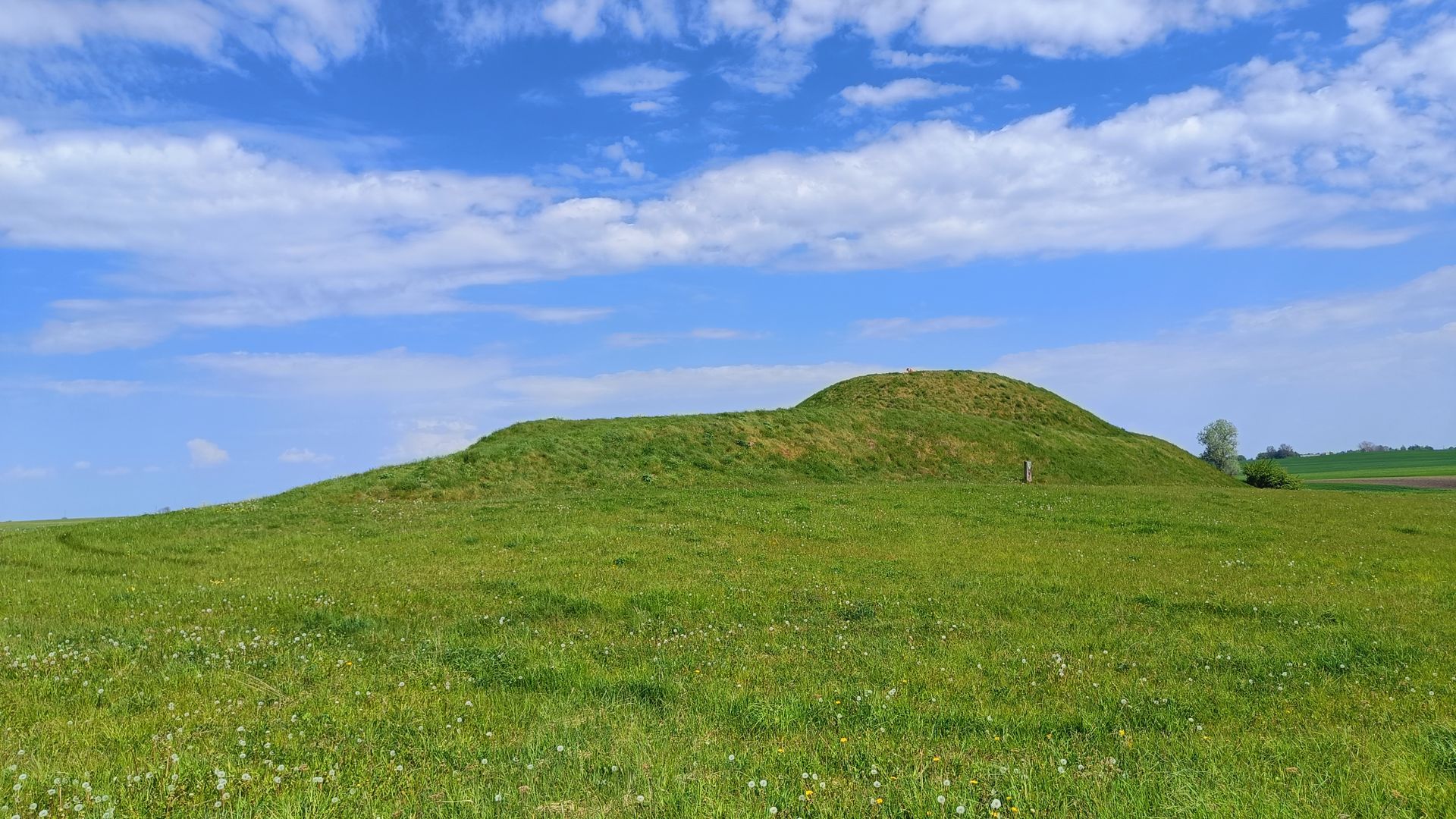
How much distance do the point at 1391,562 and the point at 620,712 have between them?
75.4ft

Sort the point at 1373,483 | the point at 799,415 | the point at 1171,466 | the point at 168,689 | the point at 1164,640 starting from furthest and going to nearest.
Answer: the point at 1373,483 → the point at 1171,466 → the point at 799,415 → the point at 1164,640 → the point at 168,689

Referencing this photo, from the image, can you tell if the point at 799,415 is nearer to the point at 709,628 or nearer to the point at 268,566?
Answer: the point at 268,566

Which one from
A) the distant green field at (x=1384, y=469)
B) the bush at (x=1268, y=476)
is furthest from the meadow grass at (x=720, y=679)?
the distant green field at (x=1384, y=469)

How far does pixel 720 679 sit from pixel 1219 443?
105m

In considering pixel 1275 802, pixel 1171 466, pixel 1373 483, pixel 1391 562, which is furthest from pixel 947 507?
pixel 1373 483

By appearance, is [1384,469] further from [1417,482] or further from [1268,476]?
[1268,476]

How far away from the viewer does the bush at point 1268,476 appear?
6281 cm

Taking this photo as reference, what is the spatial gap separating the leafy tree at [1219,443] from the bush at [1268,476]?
34232 mm

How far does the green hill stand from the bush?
312 cm

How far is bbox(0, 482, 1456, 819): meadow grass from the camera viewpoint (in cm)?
739

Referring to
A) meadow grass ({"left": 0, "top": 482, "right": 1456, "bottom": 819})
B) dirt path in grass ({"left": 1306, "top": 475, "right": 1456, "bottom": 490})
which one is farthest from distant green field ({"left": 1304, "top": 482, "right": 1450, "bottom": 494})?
meadow grass ({"left": 0, "top": 482, "right": 1456, "bottom": 819})

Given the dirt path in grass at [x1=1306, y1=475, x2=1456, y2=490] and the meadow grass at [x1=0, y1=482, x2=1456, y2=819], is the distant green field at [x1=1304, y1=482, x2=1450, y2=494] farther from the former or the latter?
the meadow grass at [x1=0, y1=482, x2=1456, y2=819]

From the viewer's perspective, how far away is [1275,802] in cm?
703

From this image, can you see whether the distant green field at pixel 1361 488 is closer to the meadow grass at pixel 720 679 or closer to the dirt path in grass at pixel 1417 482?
Result: the dirt path in grass at pixel 1417 482
